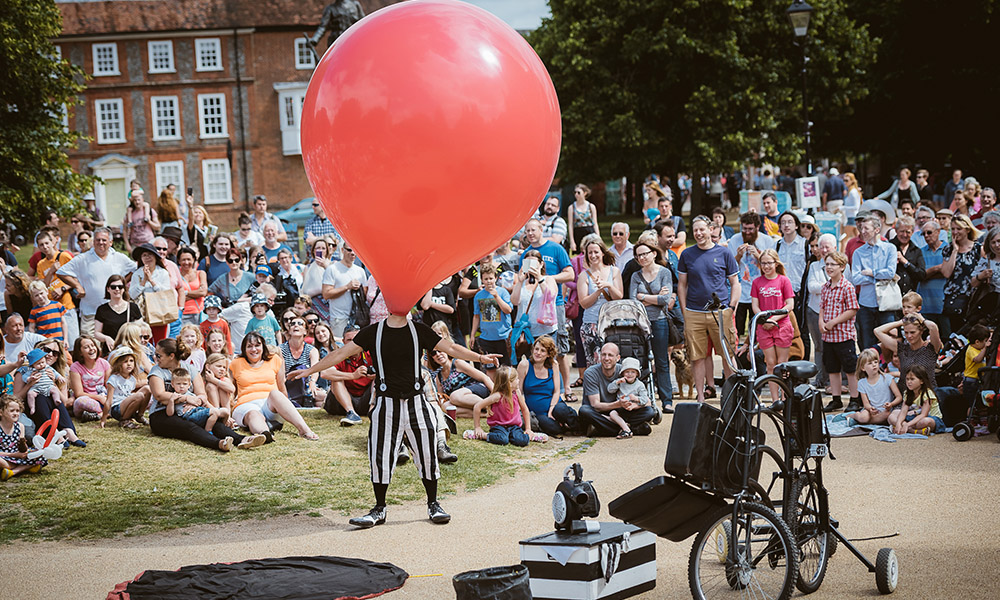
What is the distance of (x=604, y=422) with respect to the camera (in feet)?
37.7

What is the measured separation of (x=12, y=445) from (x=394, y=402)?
400cm

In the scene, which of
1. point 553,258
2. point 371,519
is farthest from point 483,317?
point 371,519

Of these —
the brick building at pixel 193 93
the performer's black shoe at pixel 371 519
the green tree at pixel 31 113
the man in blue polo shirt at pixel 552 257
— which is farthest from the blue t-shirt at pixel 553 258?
the brick building at pixel 193 93

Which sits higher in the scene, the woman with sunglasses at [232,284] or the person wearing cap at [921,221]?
the person wearing cap at [921,221]

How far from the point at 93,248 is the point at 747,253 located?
824 cm

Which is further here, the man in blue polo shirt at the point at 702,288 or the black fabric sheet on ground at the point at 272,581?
the man in blue polo shirt at the point at 702,288

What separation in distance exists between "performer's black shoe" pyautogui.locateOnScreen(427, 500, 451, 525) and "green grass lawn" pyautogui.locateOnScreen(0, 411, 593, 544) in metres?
0.76

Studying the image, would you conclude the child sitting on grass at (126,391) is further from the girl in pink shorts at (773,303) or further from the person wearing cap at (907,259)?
the person wearing cap at (907,259)

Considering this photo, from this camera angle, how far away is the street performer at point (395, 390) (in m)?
8.15

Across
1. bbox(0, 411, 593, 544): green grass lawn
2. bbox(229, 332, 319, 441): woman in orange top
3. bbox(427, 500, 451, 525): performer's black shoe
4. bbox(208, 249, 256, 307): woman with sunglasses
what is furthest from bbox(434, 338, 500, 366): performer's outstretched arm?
bbox(208, 249, 256, 307): woman with sunglasses

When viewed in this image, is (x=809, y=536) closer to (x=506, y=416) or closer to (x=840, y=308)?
(x=506, y=416)

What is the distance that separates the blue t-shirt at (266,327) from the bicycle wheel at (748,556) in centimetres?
774

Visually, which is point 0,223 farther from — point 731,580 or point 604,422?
point 731,580

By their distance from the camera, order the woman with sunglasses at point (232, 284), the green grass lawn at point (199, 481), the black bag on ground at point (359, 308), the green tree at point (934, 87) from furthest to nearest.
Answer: the green tree at point (934, 87) → the woman with sunglasses at point (232, 284) → the black bag on ground at point (359, 308) → the green grass lawn at point (199, 481)
